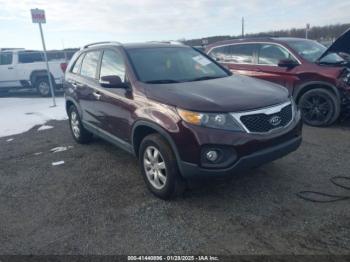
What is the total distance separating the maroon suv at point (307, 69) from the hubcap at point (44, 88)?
29.0 feet

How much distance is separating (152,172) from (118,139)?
91cm

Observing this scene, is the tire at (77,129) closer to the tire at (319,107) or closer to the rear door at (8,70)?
the tire at (319,107)

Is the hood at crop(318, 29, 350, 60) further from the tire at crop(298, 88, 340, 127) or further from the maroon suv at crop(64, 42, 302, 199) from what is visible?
the maroon suv at crop(64, 42, 302, 199)

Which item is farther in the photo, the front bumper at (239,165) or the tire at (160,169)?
the tire at (160,169)

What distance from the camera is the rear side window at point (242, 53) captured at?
281 inches

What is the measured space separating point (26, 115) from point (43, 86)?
4334 mm

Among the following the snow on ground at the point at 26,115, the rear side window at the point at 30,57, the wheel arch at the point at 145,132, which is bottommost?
the snow on ground at the point at 26,115

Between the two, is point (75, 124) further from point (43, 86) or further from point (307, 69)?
point (43, 86)

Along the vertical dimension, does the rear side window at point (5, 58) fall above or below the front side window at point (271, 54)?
above

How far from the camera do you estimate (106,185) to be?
170 inches

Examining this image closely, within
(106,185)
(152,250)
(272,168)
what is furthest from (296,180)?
(106,185)

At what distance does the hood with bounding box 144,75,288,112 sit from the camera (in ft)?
10.6

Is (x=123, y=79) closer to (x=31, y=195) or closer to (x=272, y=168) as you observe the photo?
(x=31, y=195)

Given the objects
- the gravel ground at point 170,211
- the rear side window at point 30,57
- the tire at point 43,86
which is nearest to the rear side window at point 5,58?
the rear side window at point 30,57
